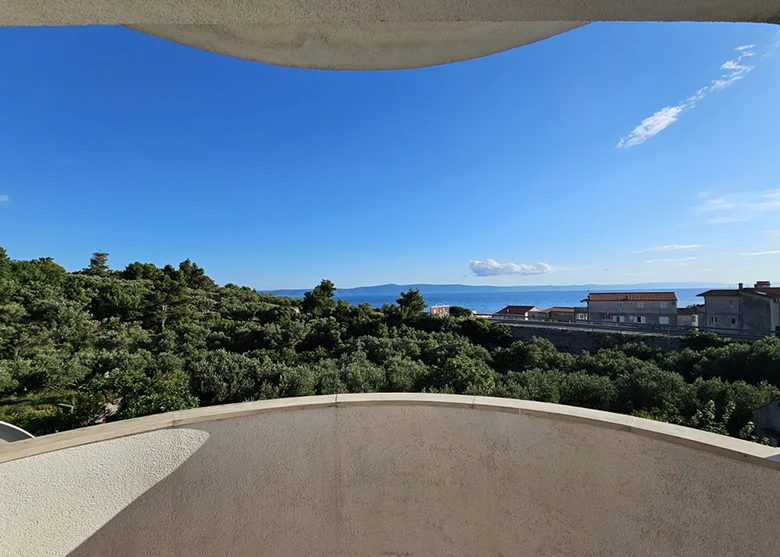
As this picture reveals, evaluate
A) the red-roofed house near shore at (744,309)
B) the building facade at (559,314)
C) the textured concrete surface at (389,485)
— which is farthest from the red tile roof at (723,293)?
the textured concrete surface at (389,485)

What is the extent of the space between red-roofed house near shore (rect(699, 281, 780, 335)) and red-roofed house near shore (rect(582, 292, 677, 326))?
89.1 inches

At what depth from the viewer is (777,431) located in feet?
14.5

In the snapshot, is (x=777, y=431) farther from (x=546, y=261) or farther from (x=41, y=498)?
(x=546, y=261)

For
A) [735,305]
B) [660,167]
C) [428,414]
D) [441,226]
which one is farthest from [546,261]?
[428,414]

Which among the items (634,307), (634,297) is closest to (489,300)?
(634,297)

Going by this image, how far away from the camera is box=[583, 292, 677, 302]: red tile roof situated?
23.0m

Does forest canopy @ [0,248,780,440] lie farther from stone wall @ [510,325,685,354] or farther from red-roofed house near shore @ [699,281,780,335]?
red-roofed house near shore @ [699,281,780,335]

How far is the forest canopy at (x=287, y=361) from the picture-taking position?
5172mm

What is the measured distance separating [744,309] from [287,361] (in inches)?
879

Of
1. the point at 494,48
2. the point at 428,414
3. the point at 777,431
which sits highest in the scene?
the point at 494,48

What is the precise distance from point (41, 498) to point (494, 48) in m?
2.42

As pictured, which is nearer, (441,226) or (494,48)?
(494,48)

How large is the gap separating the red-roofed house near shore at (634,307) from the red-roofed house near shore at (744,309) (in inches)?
89.1

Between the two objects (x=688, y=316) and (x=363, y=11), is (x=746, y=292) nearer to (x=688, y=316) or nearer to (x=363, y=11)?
(x=688, y=316)
